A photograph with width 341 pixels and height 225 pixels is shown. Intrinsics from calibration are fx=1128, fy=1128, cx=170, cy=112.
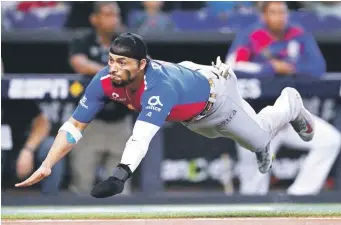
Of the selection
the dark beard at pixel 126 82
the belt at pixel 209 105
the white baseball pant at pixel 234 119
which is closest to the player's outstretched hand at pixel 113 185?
the dark beard at pixel 126 82

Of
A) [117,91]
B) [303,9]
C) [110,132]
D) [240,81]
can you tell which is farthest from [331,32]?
[117,91]

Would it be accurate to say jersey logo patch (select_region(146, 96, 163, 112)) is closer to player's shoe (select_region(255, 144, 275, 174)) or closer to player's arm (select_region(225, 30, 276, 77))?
player's shoe (select_region(255, 144, 275, 174))

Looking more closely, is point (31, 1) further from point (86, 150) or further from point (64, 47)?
point (86, 150)

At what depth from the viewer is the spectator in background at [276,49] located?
11867 millimetres

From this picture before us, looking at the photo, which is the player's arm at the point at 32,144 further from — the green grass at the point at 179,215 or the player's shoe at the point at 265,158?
the player's shoe at the point at 265,158

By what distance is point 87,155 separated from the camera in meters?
11.9

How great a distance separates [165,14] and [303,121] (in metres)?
4.36

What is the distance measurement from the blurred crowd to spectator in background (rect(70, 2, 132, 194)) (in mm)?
1779

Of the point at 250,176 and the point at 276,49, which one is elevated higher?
the point at 276,49

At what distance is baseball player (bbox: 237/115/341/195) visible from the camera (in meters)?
11.8

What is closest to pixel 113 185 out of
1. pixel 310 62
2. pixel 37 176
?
pixel 37 176

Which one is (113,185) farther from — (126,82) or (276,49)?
(276,49)

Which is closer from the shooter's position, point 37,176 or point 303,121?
point 37,176

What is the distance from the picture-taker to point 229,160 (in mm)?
12039
